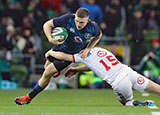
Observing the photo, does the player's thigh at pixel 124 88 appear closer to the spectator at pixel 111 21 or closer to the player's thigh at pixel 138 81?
the player's thigh at pixel 138 81

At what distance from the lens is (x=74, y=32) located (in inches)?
410

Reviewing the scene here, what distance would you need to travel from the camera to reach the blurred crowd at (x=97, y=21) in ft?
53.9

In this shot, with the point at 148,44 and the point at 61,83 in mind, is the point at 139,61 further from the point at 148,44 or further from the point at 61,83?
the point at 61,83

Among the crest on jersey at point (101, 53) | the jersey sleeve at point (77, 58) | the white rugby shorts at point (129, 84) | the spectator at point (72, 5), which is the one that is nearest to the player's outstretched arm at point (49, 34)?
the jersey sleeve at point (77, 58)

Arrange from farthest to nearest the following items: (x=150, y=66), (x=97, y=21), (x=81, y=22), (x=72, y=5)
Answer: (x=72, y=5)
(x=150, y=66)
(x=97, y=21)
(x=81, y=22)

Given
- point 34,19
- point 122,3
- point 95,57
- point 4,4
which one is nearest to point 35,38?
point 34,19

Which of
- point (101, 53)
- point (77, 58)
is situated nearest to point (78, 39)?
point (77, 58)

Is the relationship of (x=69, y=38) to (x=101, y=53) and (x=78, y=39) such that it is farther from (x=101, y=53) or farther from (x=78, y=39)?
(x=101, y=53)

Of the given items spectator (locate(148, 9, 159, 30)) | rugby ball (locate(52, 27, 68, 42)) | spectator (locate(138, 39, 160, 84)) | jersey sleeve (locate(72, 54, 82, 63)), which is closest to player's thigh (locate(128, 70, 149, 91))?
jersey sleeve (locate(72, 54, 82, 63))

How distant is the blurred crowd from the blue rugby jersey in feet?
16.0

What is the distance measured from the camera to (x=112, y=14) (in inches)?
685

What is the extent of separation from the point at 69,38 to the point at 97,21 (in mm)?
5310

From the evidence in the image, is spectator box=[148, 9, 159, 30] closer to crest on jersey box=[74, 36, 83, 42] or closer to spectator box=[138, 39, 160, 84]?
spectator box=[138, 39, 160, 84]

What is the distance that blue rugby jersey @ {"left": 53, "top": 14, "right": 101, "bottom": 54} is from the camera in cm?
1025
